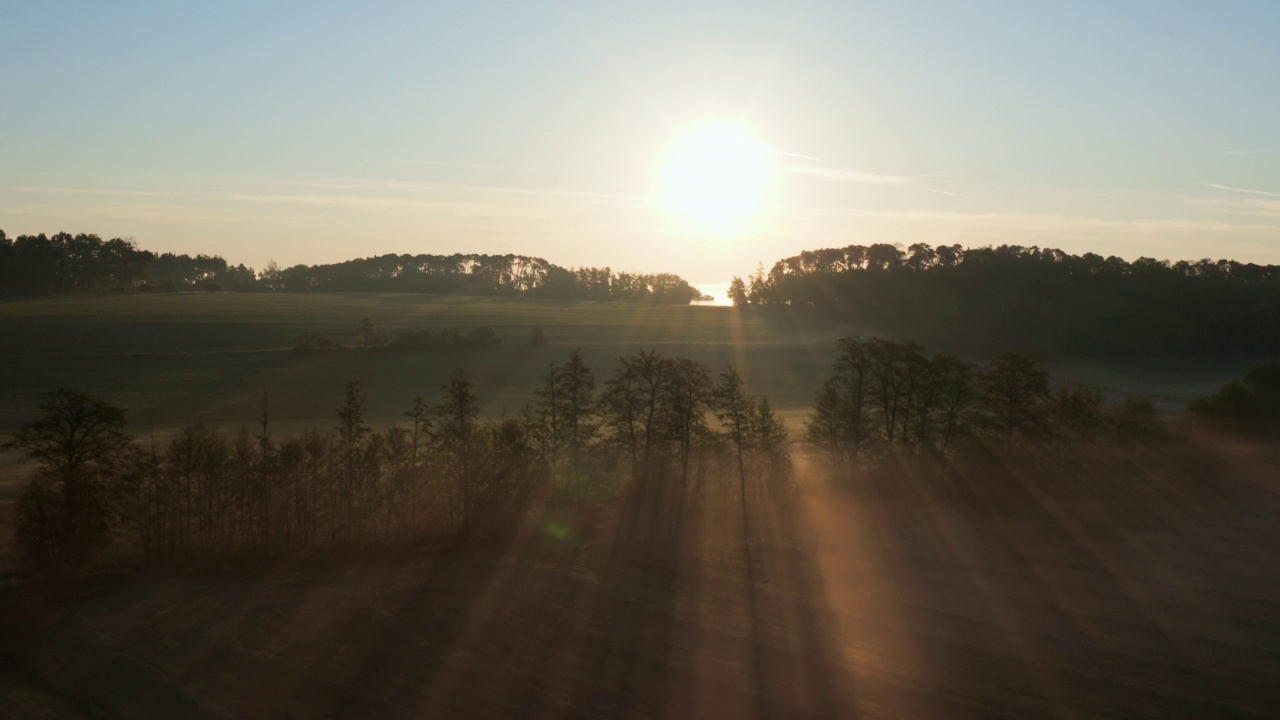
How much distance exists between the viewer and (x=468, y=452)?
27.7m

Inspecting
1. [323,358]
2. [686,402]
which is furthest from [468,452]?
[323,358]

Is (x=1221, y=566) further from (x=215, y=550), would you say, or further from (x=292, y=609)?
(x=215, y=550)

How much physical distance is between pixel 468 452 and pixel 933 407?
60.9 ft

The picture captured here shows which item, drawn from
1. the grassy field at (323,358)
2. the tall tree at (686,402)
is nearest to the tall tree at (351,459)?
the tall tree at (686,402)

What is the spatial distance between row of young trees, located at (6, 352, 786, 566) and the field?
1.35 meters

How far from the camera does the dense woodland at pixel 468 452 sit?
22.2 m

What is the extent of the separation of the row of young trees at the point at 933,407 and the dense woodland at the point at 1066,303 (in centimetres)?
3859

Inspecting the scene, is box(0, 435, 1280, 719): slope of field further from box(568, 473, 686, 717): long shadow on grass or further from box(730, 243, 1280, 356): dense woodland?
box(730, 243, 1280, 356): dense woodland

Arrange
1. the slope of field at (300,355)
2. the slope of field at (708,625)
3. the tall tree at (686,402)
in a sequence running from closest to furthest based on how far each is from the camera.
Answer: the slope of field at (708,625), the tall tree at (686,402), the slope of field at (300,355)

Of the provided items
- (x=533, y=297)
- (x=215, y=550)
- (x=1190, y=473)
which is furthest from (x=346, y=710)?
(x=533, y=297)

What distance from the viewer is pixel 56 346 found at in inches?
2504

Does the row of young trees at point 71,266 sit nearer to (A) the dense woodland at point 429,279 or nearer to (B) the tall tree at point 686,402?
(A) the dense woodland at point 429,279

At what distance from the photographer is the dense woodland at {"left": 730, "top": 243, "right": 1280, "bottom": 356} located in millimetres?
77875

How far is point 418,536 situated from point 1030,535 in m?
16.6
